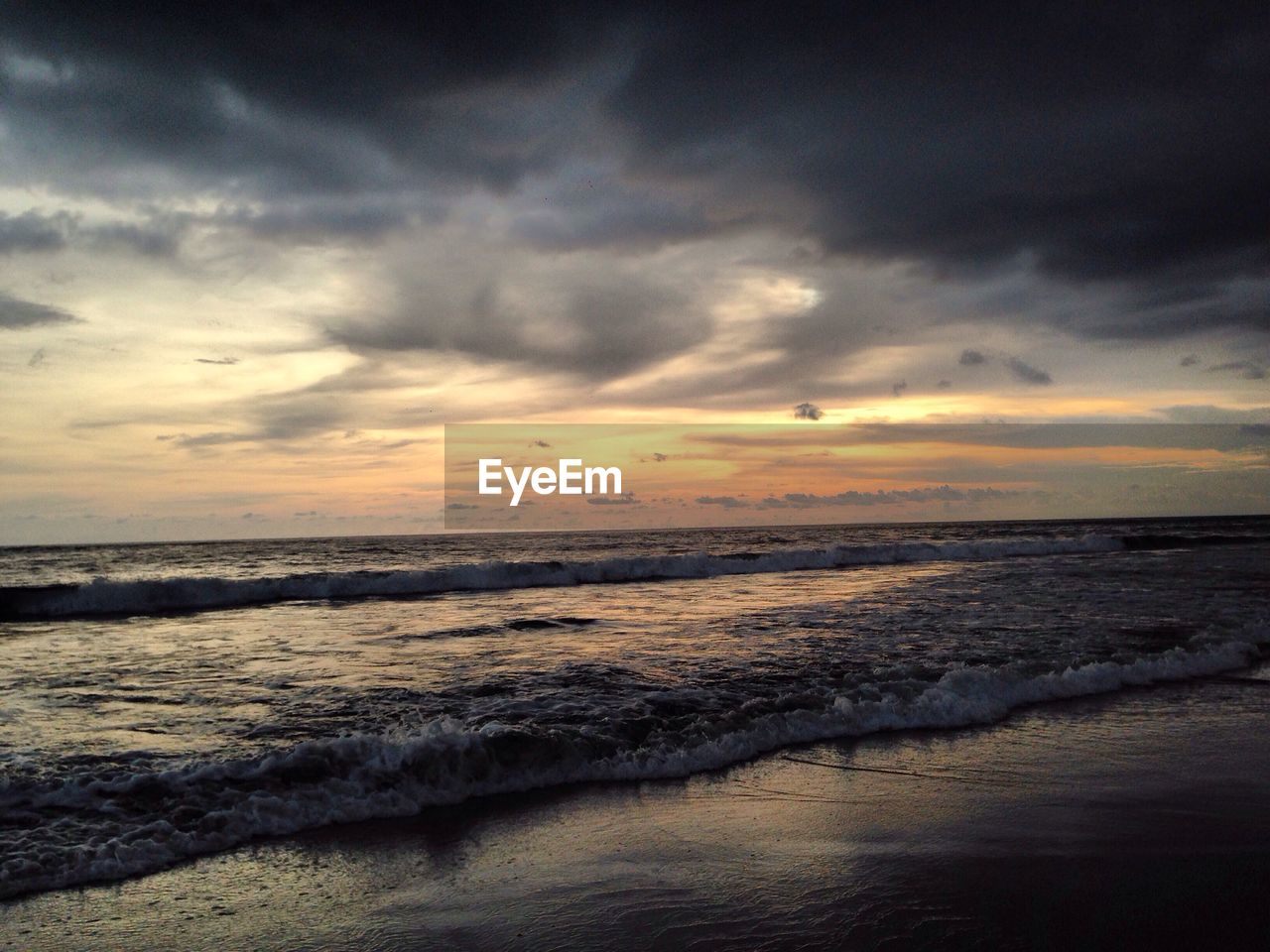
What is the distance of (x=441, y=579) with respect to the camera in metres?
31.4

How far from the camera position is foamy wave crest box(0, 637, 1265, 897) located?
5.37 m

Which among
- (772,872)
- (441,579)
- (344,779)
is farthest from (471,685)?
(441,579)

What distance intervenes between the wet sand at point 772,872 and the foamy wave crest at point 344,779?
10.4 inches

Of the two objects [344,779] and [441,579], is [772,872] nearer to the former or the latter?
[344,779]

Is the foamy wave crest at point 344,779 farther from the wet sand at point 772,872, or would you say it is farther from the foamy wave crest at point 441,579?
the foamy wave crest at point 441,579

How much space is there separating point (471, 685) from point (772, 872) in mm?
6076

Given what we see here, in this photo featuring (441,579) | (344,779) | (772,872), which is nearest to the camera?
(772,872)

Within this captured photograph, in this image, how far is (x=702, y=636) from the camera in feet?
47.5

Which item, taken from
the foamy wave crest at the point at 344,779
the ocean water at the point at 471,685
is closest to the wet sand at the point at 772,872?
the foamy wave crest at the point at 344,779

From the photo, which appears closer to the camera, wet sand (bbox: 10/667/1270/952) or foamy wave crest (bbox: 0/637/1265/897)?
wet sand (bbox: 10/667/1270/952)

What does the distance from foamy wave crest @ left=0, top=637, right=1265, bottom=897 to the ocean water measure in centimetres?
2

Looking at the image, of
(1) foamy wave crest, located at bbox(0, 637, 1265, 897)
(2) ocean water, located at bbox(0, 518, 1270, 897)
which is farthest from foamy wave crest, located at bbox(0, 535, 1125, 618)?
(1) foamy wave crest, located at bbox(0, 637, 1265, 897)

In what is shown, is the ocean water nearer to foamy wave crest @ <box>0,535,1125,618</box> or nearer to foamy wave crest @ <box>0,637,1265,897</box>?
foamy wave crest @ <box>0,637,1265,897</box>

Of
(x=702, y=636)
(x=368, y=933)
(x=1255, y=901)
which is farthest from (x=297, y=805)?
(x=702, y=636)
